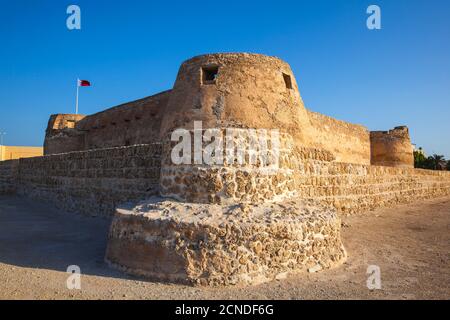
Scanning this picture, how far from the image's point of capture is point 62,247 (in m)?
5.95

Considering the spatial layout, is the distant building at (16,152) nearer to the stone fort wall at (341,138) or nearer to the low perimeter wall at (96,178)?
the low perimeter wall at (96,178)

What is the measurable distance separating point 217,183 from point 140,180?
3252mm

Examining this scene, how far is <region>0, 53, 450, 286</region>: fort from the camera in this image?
4.19 meters

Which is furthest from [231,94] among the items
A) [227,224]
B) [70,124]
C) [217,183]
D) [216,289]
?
[70,124]

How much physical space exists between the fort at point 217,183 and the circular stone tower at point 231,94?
2cm

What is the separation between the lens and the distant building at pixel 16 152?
3979 centimetres

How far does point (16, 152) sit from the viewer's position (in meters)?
41.2

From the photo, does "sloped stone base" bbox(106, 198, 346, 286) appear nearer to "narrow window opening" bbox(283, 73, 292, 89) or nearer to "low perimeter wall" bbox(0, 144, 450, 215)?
"low perimeter wall" bbox(0, 144, 450, 215)

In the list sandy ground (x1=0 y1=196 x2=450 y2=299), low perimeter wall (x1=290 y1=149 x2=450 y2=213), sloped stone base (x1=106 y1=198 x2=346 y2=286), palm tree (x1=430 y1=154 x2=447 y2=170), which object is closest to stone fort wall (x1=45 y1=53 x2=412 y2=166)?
low perimeter wall (x1=290 y1=149 x2=450 y2=213)

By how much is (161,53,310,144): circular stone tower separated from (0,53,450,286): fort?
0.02 meters

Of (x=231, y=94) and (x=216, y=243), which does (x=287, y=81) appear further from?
(x=216, y=243)
